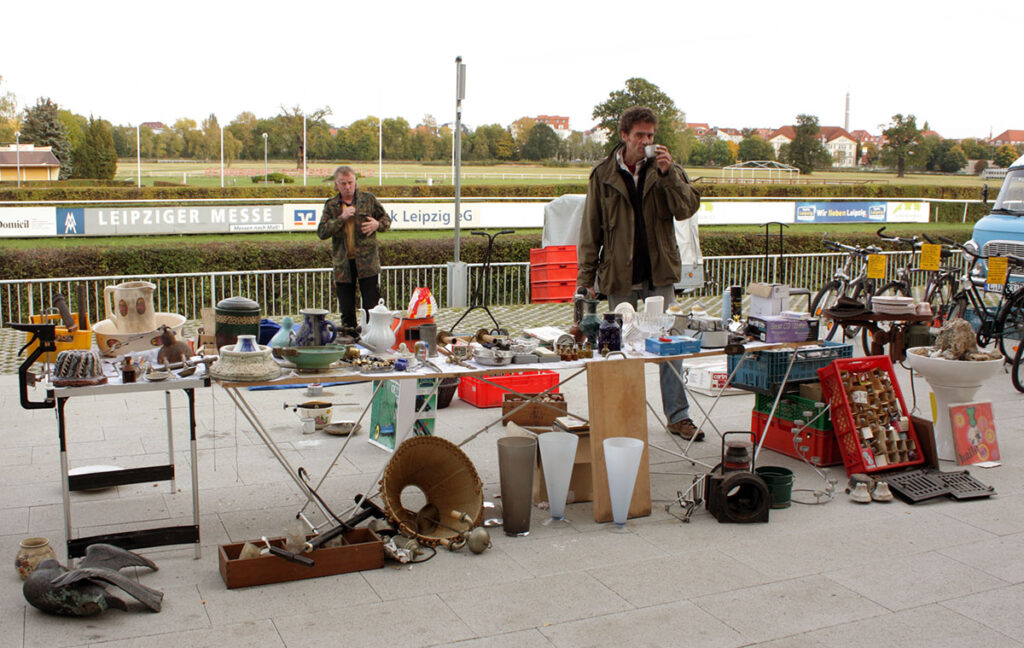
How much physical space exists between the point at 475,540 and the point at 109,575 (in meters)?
1.62

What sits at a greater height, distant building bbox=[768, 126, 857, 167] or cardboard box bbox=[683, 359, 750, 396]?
distant building bbox=[768, 126, 857, 167]

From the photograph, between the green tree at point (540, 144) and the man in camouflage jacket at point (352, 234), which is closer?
the man in camouflage jacket at point (352, 234)

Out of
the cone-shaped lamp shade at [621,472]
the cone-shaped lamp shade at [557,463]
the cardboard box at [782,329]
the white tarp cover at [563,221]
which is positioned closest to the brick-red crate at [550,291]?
the white tarp cover at [563,221]

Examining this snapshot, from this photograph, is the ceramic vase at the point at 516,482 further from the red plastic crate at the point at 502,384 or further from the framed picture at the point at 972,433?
the framed picture at the point at 972,433

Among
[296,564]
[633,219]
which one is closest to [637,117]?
[633,219]

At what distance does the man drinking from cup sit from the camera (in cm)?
584

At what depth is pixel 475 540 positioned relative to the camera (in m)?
4.47

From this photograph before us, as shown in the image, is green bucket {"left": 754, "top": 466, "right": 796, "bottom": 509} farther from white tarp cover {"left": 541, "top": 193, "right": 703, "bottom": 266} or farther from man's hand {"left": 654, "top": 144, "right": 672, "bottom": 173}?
white tarp cover {"left": 541, "top": 193, "right": 703, "bottom": 266}

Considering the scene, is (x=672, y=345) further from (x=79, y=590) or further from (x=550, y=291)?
(x=550, y=291)

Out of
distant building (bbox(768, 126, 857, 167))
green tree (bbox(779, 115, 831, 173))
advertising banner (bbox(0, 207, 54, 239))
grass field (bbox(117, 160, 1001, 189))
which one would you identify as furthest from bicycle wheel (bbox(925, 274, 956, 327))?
distant building (bbox(768, 126, 857, 167))

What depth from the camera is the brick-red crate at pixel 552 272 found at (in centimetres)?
1364

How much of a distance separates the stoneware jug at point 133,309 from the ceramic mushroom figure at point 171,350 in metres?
0.33

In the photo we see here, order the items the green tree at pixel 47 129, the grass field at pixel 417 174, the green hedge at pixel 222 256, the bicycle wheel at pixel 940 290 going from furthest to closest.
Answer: the green tree at pixel 47 129 → the grass field at pixel 417 174 → the green hedge at pixel 222 256 → the bicycle wheel at pixel 940 290

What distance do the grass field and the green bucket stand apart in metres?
39.1
